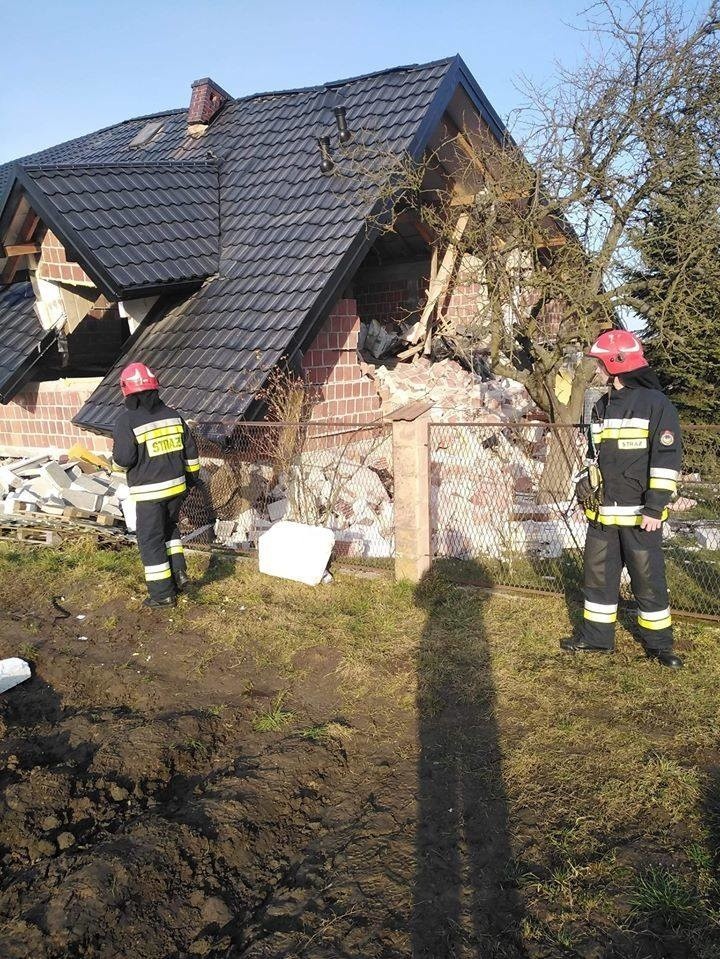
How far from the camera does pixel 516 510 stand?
8312 mm

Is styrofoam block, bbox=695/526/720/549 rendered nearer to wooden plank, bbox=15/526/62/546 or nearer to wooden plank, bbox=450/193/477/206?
wooden plank, bbox=450/193/477/206

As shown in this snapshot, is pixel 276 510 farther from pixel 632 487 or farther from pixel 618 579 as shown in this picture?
pixel 632 487

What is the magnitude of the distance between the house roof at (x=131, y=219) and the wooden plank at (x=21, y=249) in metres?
0.83

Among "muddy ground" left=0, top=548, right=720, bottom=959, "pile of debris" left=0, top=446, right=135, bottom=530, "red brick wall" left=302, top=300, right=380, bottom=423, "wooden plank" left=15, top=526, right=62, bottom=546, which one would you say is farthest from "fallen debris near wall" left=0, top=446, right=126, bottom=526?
"muddy ground" left=0, top=548, right=720, bottom=959

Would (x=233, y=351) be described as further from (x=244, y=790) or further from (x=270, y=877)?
(x=270, y=877)

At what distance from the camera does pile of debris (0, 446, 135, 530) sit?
7.83 m

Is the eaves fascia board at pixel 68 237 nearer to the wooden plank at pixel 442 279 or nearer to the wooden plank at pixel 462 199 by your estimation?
the wooden plank at pixel 442 279

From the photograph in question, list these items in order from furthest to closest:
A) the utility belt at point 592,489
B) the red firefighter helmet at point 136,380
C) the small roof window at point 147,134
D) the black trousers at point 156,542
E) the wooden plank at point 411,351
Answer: the small roof window at point 147,134, the wooden plank at point 411,351, the black trousers at point 156,542, the red firefighter helmet at point 136,380, the utility belt at point 592,489

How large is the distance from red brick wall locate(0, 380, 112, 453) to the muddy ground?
5.77 m

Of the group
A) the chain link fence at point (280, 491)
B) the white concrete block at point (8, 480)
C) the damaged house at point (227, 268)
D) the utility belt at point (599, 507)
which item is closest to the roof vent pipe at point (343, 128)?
the damaged house at point (227, 268)

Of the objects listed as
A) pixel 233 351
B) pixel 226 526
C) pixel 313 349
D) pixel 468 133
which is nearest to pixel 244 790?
pixel 226 526

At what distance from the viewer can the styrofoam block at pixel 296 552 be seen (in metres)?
6.17

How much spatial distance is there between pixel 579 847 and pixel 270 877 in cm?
124

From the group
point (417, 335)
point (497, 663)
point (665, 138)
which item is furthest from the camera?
point (417, 335)
